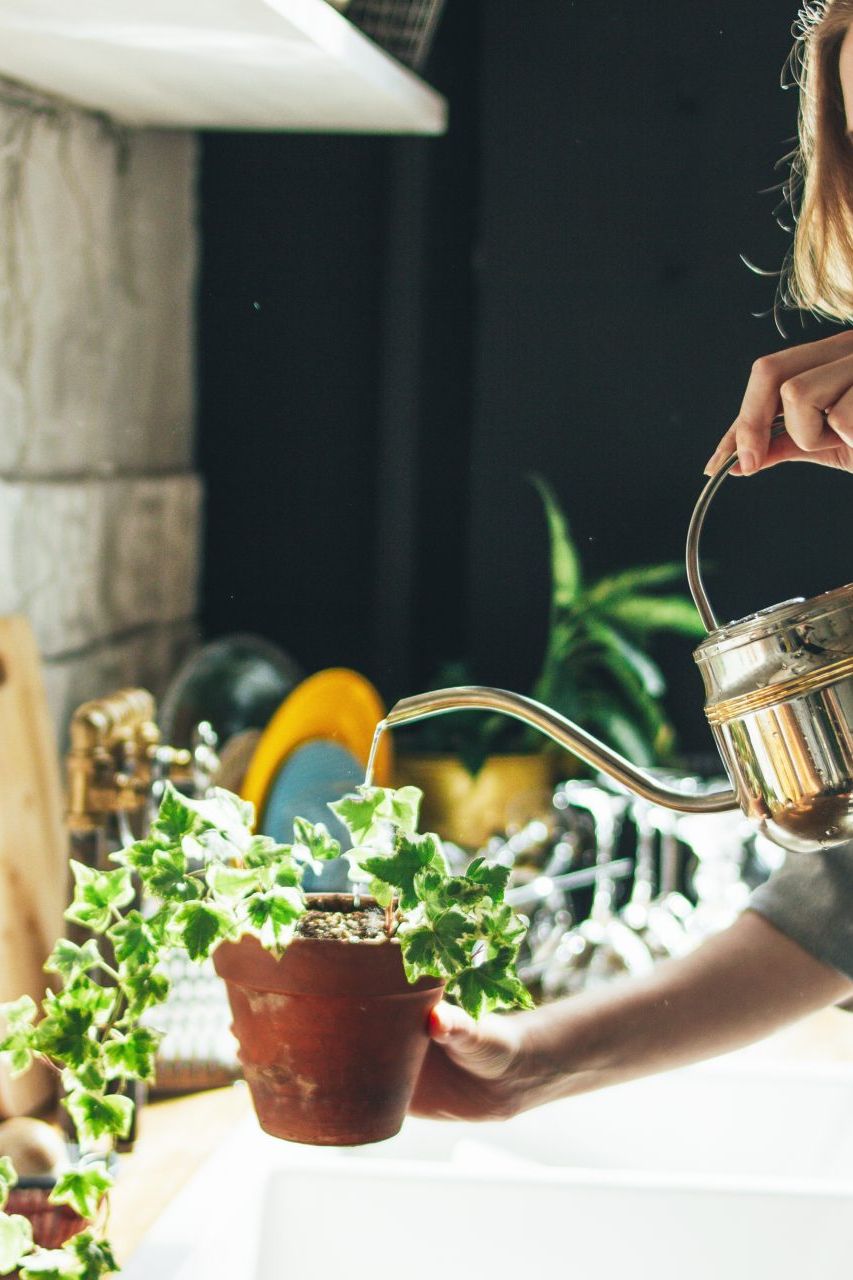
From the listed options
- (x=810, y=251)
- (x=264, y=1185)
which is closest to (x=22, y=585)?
(x=264, y=1185)

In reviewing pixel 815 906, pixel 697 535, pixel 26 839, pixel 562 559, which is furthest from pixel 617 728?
pixel 697 535

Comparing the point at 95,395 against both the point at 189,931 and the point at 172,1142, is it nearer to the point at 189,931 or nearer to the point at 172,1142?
the point at 172,1142

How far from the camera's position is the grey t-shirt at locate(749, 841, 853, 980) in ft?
3.16

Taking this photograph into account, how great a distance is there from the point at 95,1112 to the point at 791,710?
1.16 feet

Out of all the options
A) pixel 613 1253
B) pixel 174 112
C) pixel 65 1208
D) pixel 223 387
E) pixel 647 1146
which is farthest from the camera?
pixel 223 387

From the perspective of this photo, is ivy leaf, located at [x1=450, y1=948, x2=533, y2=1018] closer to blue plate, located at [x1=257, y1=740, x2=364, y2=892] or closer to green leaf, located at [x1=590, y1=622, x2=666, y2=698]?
blue plate, located at [x1=257, y1=740, x2=364, y2=892]

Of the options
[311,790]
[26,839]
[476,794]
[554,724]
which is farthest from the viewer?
[476,794]

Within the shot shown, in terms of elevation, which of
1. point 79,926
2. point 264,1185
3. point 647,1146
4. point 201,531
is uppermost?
point 201,531

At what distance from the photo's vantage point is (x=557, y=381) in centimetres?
148

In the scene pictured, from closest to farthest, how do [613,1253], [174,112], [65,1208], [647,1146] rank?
[65,1208] → [613,1253] → [647,1146] → [174,112]

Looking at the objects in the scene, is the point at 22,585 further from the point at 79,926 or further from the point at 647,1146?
the point at 647,1146

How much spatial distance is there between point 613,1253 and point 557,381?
861 mm

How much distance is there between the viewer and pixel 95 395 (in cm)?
131

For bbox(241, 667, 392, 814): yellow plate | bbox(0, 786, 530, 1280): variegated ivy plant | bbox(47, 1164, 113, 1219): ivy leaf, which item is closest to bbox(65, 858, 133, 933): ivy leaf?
bbox(0, 786, 530, 1280): variegated ivy plant
